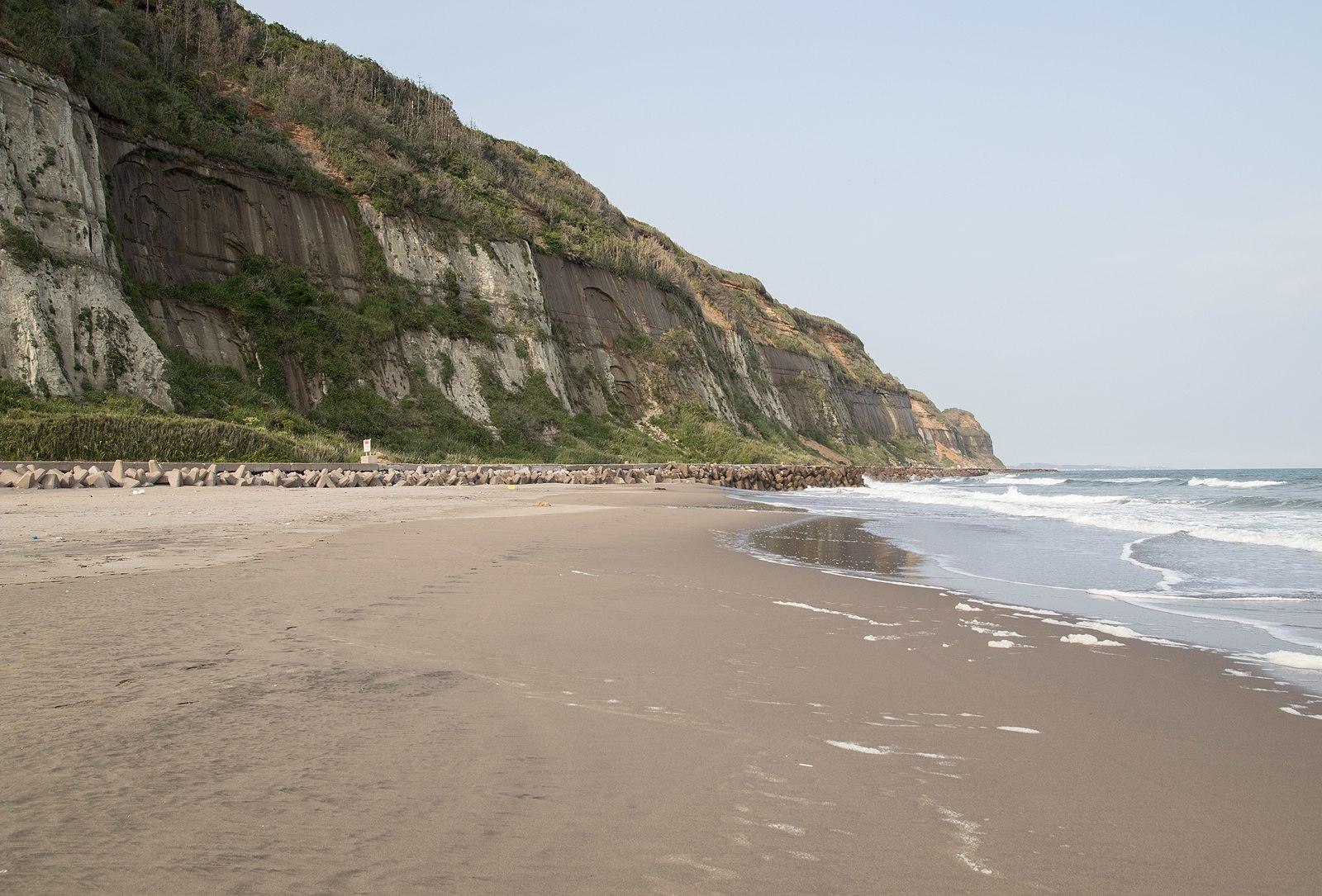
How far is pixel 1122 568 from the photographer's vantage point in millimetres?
11086

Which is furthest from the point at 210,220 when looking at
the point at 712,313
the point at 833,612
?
the point at 712,313

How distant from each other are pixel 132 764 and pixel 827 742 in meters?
2.48

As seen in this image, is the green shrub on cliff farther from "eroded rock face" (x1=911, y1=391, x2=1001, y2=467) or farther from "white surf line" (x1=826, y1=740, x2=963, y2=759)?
"eroded rock face" (x1=911, y1=391, x2=1001, y2=467)

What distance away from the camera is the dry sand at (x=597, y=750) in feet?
7.82

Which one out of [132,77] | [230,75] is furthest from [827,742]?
[230,75]

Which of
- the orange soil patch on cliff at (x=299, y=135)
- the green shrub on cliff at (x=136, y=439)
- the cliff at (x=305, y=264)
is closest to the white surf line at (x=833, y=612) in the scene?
the green shrub on cliff at (x=136, y=439)

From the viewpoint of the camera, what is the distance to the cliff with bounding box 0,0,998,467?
76.5 feet

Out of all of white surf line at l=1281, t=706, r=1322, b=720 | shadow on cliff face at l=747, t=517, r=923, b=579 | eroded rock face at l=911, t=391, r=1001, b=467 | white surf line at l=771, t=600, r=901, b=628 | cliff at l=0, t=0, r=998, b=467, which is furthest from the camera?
eroded rock face at l=911, t=391, r=1001, b=467

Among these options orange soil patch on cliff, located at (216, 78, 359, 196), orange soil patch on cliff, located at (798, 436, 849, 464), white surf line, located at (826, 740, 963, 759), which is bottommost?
white surf line, located at (826, 740, 963, 759)

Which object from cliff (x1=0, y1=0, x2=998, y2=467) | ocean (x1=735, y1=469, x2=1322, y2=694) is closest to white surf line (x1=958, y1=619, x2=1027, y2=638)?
ocean (x1=735, y1=469, x2=1322, y2=694)

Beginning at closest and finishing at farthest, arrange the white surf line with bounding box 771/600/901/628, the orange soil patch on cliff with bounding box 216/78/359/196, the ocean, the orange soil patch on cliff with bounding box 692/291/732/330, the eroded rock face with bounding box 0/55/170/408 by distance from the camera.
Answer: the white surf line with bounding box 771/600/901/628, the ocean, the eroded rock face with bounding box 0/55/170/408, the orange soil patch on cliff with bounding box 216/78/359/196, the orange soil patch on cliff with bounding box 692/291/732/330

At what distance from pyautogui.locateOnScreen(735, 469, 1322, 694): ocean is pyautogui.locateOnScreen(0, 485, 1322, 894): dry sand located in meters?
1.27

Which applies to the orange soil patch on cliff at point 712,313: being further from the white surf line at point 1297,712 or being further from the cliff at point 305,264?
the white surf line at point 1297,712

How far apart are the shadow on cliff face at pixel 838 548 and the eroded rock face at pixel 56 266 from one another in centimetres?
1794
